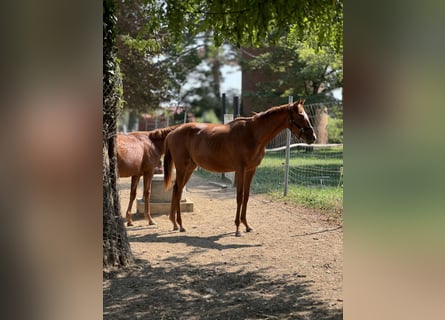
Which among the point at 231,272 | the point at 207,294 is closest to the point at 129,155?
the point at 231,272

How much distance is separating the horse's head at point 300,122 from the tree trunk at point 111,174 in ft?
7.16

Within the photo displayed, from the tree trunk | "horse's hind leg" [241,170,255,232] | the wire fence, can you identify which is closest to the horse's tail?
"horse's hind leg" [241,170,255,232]

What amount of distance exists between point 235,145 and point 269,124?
478mm

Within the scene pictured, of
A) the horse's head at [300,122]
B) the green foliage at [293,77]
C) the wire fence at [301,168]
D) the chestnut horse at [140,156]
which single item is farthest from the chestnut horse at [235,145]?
the green foliage at [293,77]

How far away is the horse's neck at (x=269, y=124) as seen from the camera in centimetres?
515

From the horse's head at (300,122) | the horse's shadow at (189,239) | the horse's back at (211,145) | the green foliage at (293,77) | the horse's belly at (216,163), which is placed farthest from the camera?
the green foliage at (293,77)

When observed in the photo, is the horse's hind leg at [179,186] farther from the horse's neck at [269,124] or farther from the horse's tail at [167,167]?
the horse's neck at [269,124]

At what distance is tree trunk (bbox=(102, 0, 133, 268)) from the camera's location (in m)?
3.41

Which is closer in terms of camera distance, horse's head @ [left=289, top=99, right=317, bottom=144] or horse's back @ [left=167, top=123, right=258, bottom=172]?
horse's head @ [left=289, top=99, right=317, bottom=144]

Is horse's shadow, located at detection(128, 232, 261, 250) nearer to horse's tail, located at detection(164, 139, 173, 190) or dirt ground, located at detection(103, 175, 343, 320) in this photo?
dirt ground, located at detection(103, 175, 343, 320)

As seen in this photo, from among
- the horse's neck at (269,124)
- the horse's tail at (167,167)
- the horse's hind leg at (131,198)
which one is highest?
the horse's neck at (269,124)
